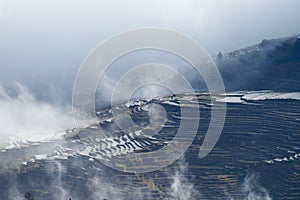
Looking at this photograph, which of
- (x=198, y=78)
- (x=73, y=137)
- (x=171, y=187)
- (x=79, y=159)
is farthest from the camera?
(x=198, y=78)

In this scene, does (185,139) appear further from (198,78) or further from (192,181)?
(198,78)

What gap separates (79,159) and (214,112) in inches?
1717

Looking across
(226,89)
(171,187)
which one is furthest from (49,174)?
(226,89)

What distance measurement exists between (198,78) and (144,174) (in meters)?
66.0

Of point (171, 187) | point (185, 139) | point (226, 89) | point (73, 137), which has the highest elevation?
point (226, 89)

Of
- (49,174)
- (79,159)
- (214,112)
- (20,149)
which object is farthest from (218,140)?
(20,149)

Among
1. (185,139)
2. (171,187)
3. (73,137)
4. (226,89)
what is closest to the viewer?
(171,187)

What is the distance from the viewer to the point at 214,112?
135m

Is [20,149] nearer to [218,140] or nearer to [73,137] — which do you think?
[73,137]

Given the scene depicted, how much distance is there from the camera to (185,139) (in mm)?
121312

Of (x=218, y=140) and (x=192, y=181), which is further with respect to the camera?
(x=218, y=140)

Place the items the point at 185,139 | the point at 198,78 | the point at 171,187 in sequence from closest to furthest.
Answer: the point at 171,187 < the point at 185,139 < the point at 198,78

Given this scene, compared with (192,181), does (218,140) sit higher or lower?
higher

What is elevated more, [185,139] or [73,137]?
[73,137]
